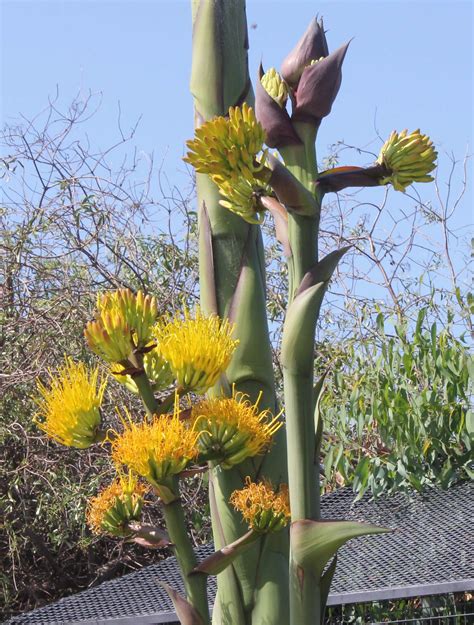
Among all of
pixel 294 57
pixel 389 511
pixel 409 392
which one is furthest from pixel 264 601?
pixel 409 392

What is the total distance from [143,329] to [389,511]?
1669mm

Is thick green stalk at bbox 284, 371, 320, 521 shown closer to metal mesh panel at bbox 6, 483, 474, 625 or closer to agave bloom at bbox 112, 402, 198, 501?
agave bloom at bbox 112, 402, 198, 501

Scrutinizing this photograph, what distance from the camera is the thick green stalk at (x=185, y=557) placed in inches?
45.1

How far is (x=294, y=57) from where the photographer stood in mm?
1208

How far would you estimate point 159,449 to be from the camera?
1.14 meters

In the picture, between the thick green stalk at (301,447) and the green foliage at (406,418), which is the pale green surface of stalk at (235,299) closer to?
the thick green stalk at (301,447)

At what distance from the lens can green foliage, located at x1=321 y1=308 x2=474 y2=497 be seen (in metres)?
2.78

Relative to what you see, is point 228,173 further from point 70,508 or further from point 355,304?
point 355,304

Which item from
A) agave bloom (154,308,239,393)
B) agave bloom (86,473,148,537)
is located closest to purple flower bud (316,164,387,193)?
agave bloom (154,308,239,393)

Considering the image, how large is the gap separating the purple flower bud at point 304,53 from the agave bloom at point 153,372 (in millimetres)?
369

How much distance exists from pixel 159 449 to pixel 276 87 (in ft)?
1.47

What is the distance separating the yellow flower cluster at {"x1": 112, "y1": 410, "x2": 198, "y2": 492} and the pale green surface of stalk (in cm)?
13

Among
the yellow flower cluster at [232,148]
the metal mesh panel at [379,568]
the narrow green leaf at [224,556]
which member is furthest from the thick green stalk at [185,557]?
the metal mesh panel at [379,568]

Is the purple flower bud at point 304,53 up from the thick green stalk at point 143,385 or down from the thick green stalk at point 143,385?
up
